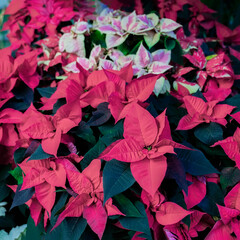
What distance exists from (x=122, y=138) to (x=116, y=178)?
0.32 feet

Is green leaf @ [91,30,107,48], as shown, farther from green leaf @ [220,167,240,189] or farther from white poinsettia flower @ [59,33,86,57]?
green leaf @ [220,167,240,189]

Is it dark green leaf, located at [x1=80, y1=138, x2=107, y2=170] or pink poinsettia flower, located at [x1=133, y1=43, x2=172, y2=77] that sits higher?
pink poinsettia flower, located at [x1=133, y1=43, x2=172, y2=77]

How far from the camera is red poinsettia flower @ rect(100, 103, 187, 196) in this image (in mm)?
541

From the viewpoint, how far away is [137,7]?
3.42 ft

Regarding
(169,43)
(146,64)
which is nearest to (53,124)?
(146,64)

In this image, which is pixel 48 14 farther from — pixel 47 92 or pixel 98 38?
pixel 47 92

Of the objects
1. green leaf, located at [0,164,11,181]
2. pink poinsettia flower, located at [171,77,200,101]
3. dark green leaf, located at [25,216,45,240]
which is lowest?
dark green leaf, located at [25,216,45,240]

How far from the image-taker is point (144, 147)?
59 cm

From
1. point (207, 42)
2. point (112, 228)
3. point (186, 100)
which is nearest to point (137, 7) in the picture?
point (207, 42)

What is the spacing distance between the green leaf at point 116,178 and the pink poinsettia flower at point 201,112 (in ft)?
0.58

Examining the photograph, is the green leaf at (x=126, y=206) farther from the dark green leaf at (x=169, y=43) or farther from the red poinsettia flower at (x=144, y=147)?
the dark green leaf at (x=169, y=43)

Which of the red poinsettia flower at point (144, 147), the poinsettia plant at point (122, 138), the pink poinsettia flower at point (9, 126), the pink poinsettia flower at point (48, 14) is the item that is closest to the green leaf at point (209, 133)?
the poinsettia plant at point (122, 138)

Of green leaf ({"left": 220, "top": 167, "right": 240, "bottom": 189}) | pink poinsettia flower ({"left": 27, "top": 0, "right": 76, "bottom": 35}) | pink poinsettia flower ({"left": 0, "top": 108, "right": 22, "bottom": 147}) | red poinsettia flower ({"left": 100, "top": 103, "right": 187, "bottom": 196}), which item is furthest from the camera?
pink poinsettia flower ({"left": 27, "top": 0, "right": 76, "bottom": 35})

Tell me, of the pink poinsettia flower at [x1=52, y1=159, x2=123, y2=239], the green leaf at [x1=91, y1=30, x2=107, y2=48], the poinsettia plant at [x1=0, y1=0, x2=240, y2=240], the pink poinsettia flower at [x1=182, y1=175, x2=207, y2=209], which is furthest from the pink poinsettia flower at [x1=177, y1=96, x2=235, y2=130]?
the green leaf at [x1=91, y1=30, x2=107, y2=48]
